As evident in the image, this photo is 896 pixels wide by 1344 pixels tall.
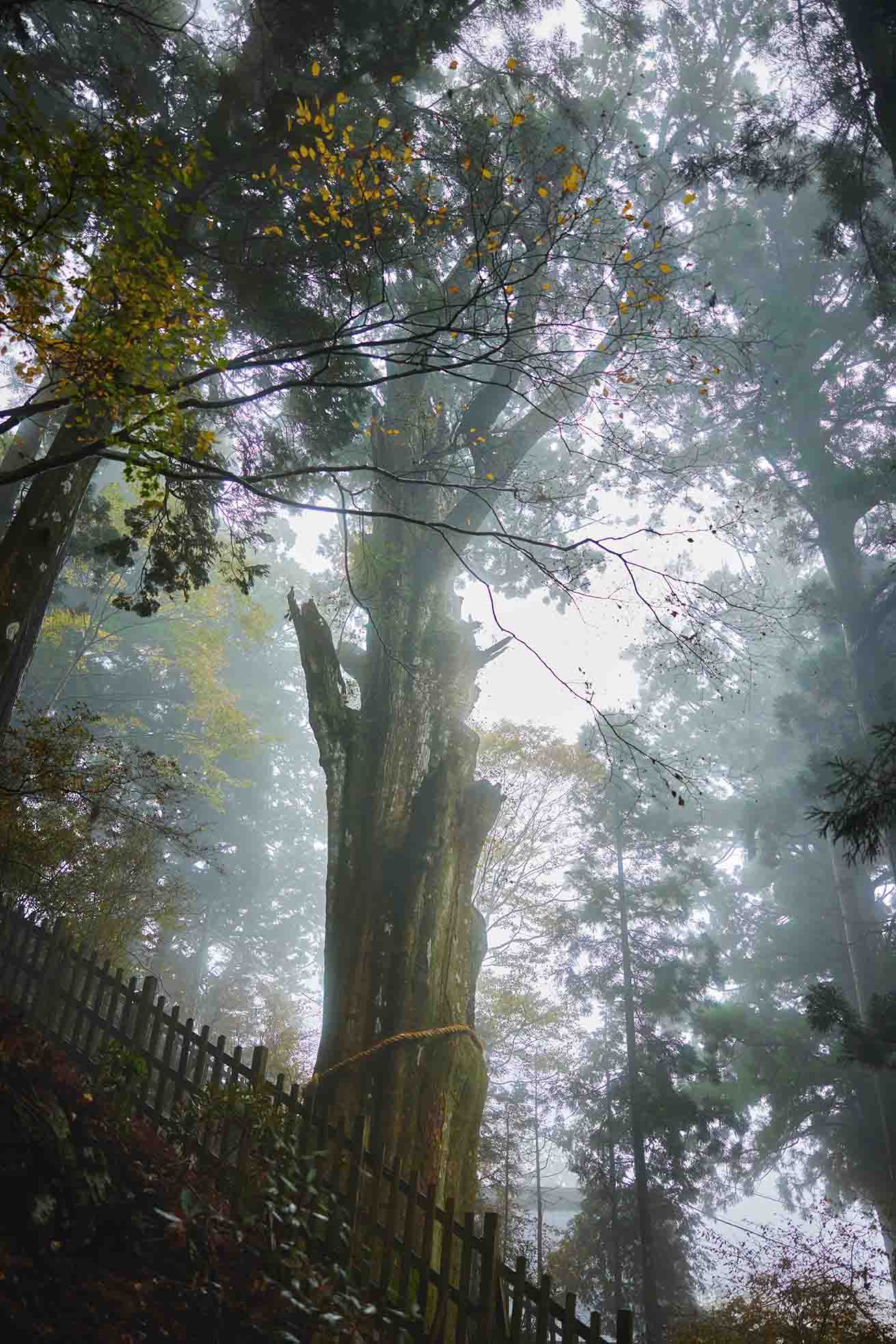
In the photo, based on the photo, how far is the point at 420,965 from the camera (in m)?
6.52

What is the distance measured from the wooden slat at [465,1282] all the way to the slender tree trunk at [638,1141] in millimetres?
9607

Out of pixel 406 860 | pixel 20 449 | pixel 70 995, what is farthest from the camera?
pixel 406 860

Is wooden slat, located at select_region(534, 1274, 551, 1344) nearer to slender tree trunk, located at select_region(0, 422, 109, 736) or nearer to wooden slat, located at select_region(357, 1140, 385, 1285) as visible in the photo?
wooden slat, located at select_region(357, 1140, 385, 1285)

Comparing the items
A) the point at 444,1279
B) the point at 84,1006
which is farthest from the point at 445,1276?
the point at 84,1006

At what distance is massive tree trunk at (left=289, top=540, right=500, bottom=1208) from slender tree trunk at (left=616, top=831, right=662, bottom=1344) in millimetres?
7436

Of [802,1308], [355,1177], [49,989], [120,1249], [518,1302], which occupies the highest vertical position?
[49,989]

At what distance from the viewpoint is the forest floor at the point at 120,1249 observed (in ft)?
8.59

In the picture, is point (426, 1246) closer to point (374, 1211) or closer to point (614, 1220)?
point (374, 1211)

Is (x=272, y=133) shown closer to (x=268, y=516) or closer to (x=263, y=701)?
(x=268, y=516)

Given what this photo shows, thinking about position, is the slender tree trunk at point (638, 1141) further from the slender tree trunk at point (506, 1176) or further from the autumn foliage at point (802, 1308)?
the slender tree trunk at point (506, 1176)

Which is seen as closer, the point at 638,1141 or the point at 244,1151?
the point at 244,1151

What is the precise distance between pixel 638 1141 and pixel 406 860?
874 centimetres

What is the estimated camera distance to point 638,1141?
12.2 m

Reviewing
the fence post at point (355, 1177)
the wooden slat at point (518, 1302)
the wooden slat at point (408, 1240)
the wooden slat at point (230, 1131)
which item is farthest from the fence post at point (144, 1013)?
the wooden slat at point (518, 1302)
